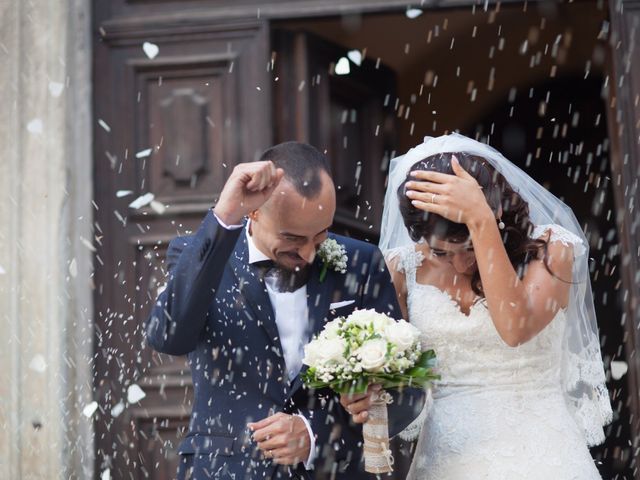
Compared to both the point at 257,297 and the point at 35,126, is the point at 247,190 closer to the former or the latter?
the point at 257,297

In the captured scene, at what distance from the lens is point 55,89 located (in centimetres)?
578

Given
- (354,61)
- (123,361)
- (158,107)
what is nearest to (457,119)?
(354,61)

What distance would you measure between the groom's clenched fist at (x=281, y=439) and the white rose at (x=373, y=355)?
0.97ft

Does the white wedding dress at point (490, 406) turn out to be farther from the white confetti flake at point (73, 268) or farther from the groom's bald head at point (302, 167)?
the white confetti flake at point (73, 268)

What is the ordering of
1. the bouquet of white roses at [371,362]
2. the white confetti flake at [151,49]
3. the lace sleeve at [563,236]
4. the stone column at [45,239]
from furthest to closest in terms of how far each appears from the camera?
1. the white confetti flake at [151,49]
2. the stone column at [45,239]
3. the lace sleeve at [563,236]
4. the bouquet of white roses at [371,362]

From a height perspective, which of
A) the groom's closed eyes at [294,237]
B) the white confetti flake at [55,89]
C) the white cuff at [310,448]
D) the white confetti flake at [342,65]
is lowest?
the white cuff at [310,448]

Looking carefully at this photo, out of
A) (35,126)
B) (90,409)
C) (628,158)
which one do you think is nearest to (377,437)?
(90,409)

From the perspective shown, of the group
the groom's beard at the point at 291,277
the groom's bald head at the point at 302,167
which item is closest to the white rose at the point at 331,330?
the groom's beard at the point at 291,277

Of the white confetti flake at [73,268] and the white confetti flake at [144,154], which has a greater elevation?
the white confetti flake at [144,154]

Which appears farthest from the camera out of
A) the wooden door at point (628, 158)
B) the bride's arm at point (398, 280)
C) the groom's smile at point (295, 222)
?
the wooden door at point (628, 158)

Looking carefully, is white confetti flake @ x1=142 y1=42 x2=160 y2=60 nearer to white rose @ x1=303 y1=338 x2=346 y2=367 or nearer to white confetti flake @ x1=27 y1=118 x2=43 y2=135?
white confetti flake @ x1=27 y1=118 x2=43 y2=135

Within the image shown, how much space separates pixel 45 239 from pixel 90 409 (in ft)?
3.11

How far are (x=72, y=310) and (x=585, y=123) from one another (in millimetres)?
5374

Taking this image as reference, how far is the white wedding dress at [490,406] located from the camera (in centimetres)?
371
